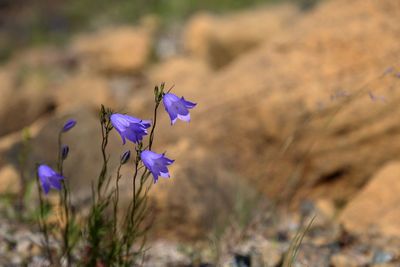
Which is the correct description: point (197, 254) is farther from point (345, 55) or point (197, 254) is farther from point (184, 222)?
point (345, 55)

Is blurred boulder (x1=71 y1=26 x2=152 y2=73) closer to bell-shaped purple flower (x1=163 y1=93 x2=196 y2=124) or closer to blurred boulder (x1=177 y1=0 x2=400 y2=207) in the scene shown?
blurred boulder (x1=177 y1=0 x2=400 y2=207)

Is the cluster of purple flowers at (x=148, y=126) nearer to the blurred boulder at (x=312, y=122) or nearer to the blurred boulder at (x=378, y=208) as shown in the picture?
the blurred boulder at (x=378, y=208)

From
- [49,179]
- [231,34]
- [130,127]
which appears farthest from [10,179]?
[231,34]

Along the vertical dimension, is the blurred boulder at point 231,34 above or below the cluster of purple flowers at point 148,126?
above

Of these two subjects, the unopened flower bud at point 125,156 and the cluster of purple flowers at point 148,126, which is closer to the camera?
the cluster of purple flowers at point 148,126

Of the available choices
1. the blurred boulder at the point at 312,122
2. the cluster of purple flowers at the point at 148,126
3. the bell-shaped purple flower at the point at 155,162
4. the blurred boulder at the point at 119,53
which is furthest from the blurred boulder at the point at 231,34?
the bell-shaped purple flower at the point at 155,162

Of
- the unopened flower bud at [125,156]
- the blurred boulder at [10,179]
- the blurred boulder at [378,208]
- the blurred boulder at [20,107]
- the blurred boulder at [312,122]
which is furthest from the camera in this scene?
the blurred boulder at [20,107]

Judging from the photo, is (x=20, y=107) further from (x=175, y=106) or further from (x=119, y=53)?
(x=175, y=106)
